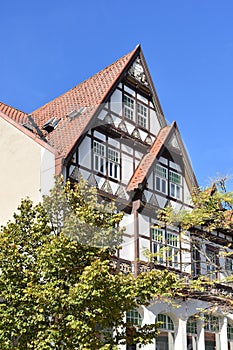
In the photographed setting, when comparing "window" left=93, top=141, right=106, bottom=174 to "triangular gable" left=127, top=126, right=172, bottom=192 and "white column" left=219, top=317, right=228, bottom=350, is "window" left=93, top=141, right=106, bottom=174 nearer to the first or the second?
"triangular gable" left=127, top=126, right=172, bottom=192

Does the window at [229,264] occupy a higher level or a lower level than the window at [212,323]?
higher

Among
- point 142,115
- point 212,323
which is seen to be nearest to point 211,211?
point 142,115

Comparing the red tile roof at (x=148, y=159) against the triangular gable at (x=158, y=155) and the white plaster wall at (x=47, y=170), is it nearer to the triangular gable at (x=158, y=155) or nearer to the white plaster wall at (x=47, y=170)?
the triangular gable at (x=158, y=155)

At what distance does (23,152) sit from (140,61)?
815 centimetres

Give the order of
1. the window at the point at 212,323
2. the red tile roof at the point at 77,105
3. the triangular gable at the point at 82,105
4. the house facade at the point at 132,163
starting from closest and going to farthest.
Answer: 1. the house facade at the point at 132,163
2. the red tile roof at the point at 77,105
3. the triangular gable at the point at 82,105
4. the window at the point at 212,323

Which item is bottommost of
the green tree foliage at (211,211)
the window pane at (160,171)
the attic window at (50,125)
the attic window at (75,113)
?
the green tree foliage at (211,211)

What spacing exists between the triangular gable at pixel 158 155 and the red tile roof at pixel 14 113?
5221 mm

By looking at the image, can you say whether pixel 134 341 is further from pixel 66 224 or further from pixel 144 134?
pixel 144 134

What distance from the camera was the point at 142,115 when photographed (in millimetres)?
26484

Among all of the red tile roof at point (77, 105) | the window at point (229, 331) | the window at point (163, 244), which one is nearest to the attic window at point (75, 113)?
the red tile roof at point (77, 105)

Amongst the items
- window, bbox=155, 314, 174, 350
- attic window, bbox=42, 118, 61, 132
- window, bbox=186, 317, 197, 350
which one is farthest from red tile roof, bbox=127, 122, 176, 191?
window, bbox=186, 317, 197, 350

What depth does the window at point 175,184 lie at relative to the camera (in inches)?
1052

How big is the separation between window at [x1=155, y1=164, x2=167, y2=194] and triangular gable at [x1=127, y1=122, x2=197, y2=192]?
666mm

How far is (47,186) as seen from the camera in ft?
68.0
